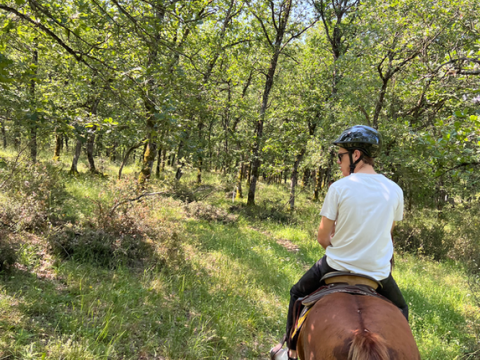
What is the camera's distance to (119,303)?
3.57 m

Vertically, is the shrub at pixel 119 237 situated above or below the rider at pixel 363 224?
below

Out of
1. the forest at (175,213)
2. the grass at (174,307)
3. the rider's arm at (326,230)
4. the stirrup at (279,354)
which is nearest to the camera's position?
the rider's arm at (326,230)

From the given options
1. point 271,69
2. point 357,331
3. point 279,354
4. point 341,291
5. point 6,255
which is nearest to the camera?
point 357,331

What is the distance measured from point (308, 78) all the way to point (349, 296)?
45.3 ft

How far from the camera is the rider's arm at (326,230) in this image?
251 cm

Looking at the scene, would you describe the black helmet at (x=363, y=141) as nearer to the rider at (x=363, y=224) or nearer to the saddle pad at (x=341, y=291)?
the rider at (x=363, y=224)

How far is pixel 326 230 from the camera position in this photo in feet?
8.38

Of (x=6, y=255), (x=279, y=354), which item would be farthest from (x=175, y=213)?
(x=279, y=354)

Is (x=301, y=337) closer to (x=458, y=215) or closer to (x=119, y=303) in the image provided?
(x=119, y=303)

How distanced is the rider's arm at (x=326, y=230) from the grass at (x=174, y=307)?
2.06m

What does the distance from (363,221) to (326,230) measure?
388 millimetres

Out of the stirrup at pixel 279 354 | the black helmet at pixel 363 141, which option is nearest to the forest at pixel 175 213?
the stirrup at pixel 279 354

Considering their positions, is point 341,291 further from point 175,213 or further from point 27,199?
point 175,213

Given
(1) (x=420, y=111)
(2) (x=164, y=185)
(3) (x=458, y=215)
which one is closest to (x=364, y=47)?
(1) (x=420, y=111)
